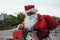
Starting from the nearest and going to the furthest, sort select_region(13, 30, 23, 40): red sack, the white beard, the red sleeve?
the red sleeve < the white beard < select_region(13, 30, 23, 40): red sack

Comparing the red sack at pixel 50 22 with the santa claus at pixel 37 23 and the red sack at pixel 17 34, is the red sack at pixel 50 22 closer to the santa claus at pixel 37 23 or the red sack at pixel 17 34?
the santa claus at pixel 37 23

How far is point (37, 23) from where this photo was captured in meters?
3.69

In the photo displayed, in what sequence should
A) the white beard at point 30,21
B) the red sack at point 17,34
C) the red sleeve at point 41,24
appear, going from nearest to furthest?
the red sleeve at point 41,24 < the white beard at point 30,21 < the red sack at point 17,34

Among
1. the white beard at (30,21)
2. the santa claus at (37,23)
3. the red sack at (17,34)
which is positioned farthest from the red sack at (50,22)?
A: the red sack at (17,34)

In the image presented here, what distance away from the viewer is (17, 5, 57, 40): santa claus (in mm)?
3666

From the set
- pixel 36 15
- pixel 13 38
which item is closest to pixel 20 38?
pixel 13 38

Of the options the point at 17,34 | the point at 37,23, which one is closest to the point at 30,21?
the point at 37,23

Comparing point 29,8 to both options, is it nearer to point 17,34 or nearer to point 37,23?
point 37,23

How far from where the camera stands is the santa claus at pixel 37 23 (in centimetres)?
367

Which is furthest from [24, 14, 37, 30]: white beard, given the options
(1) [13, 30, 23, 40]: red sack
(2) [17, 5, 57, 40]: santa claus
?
(1) [13, 30, 23, 40]: red sack

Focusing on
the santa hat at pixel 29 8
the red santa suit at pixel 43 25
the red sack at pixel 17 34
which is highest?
the santa hat at pixel 29 8

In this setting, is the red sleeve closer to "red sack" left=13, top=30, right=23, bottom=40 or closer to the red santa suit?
the red santa suit

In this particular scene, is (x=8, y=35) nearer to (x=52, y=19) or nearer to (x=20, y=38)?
(x=20, y=38)

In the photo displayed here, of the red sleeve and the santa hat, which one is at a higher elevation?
the santa hat
